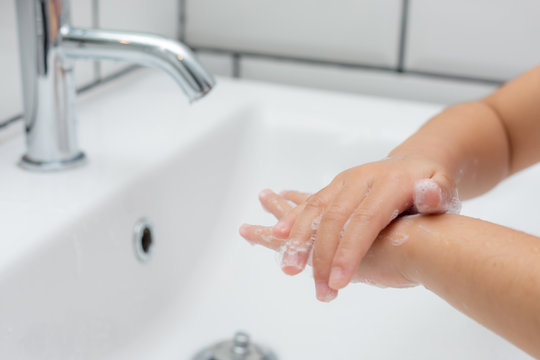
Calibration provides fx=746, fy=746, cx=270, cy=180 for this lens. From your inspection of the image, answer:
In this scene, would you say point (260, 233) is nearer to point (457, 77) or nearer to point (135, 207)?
point (135, 207)

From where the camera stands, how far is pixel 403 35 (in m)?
0.75

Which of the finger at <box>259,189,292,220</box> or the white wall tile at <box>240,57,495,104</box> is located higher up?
the finger at <box>259,189,292,220</box>

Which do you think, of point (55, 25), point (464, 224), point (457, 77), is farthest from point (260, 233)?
point (457, 77)

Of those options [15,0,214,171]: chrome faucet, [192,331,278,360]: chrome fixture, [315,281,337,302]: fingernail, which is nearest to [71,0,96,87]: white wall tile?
[15,0,214,171]: chrome faucet

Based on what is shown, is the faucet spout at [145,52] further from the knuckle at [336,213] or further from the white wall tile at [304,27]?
the white wall tile at [304,27]

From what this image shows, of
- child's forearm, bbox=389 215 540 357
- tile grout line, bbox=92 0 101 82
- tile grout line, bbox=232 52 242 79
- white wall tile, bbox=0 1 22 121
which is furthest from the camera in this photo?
tile grout line, bbox=232 52 242 79

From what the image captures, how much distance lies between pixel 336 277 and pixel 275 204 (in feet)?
0.36

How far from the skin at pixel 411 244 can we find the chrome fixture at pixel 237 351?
122 mm

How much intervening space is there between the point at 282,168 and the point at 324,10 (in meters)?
0.20

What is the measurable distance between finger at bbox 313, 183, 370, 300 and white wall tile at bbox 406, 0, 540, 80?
1.30ft

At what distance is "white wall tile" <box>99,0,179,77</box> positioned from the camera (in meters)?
0.71

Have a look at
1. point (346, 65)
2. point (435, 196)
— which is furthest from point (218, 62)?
point (435, 196)

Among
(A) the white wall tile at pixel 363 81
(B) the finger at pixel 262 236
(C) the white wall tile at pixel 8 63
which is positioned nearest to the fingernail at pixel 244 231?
(B) the finger at pixel 262 236

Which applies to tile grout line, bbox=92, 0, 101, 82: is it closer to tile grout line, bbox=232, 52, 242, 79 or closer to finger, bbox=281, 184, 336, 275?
tile grout line, bbox=232, 52, 242, 79
